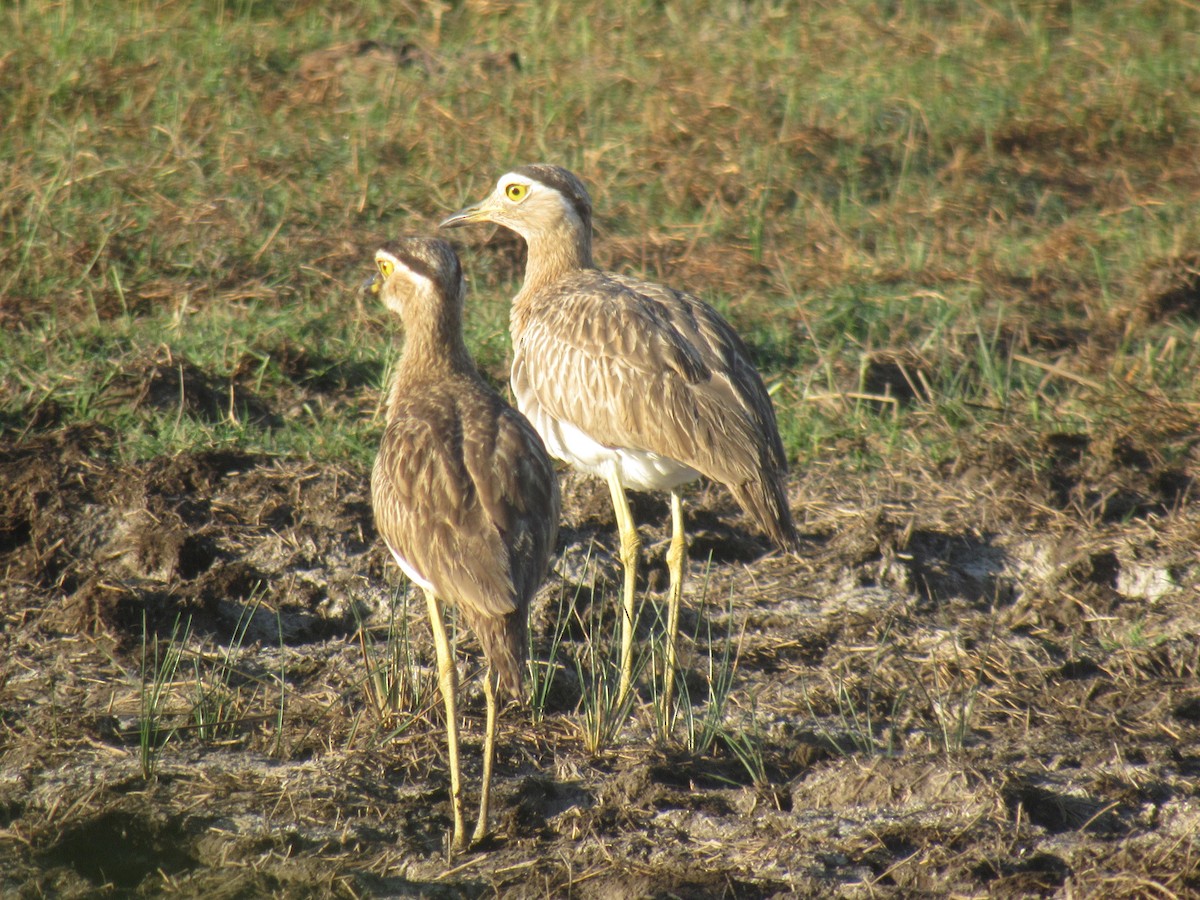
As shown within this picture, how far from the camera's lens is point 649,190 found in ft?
28.5

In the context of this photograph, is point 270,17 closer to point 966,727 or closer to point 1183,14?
point 1183,14

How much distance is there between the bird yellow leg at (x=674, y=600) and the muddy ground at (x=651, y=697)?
103 millimetres

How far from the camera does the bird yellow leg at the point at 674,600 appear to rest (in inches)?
200

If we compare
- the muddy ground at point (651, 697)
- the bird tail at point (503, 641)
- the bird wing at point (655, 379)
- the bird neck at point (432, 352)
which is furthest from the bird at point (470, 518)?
the bird wing at point (655, 379)

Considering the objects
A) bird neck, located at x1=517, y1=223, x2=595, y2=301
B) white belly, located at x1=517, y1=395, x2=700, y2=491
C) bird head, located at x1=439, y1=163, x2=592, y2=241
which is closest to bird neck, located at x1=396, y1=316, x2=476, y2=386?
white belly, located at x1=517, y1=395, x2=700, y2=491

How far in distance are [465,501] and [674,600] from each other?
110 centimetres

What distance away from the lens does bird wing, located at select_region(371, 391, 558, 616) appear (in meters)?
4.43

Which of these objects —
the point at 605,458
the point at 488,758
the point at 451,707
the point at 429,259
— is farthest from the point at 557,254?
the point at 488,758

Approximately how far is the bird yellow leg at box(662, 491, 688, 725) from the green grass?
4.10ft

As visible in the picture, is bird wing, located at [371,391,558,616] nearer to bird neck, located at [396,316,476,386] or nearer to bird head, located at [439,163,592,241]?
bird neck, located at [396,316,476,386]

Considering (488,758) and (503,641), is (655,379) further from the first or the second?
(488,758)

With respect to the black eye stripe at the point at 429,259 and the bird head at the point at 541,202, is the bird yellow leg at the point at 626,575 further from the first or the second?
the bird head at the point at 541,202

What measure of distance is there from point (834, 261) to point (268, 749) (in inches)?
170

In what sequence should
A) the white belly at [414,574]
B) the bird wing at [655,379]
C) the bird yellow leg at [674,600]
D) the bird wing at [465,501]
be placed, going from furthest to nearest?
the bird wing at [655,379] → the bird yellow leg at [674,600] → the white belly at [414,574] → the bird wing at [465,501]
